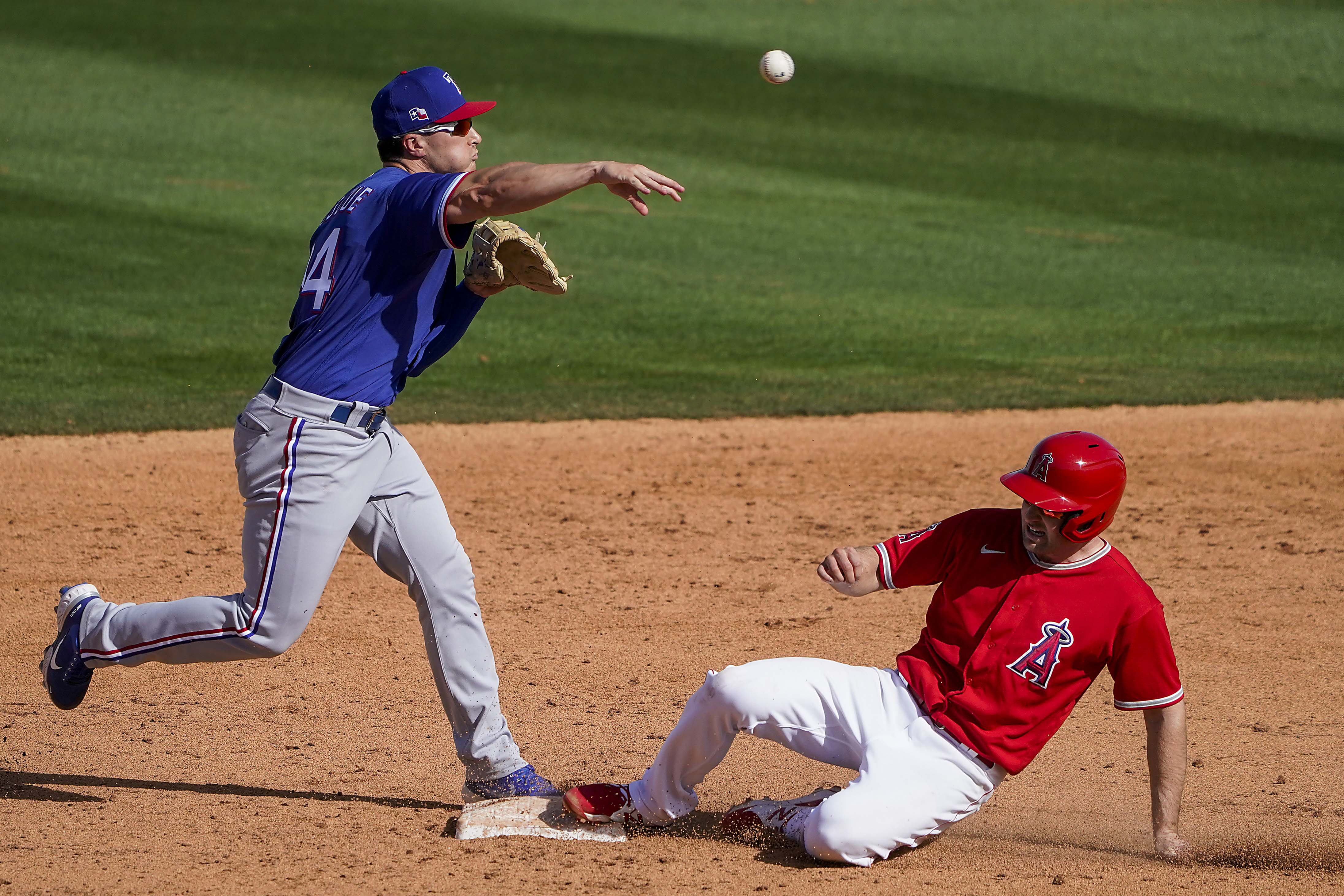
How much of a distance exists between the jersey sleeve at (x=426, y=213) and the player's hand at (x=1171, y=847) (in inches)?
95.2

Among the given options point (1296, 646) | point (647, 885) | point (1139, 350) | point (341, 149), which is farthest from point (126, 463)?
point (341, 149)

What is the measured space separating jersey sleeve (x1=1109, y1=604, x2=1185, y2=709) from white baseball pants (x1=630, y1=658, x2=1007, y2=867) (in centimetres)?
41

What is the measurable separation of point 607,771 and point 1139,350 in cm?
801

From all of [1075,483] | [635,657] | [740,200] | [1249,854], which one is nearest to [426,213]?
[1075,483]

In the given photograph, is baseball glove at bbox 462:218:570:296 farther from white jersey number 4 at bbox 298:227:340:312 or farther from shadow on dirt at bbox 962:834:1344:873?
shadow on dirt at bbox 962:834:1344:873

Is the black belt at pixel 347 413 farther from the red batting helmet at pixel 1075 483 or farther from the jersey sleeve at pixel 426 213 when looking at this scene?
the red batting helmet at pixel 1075 483

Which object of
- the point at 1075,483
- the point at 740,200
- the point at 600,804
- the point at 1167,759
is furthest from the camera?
the point at 740,200

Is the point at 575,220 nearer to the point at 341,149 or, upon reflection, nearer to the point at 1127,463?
the point at 341,149

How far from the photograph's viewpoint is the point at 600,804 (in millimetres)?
4203

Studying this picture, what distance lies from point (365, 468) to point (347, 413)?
16cm

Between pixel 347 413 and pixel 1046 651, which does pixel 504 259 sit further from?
pixel 1046 651

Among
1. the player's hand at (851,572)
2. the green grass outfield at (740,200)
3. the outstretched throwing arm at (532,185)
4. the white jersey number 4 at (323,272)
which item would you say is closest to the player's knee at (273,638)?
the white jersey number 4 at (323,272)

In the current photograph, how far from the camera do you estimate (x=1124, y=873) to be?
158 inches

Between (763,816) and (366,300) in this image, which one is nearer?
(366,300)
